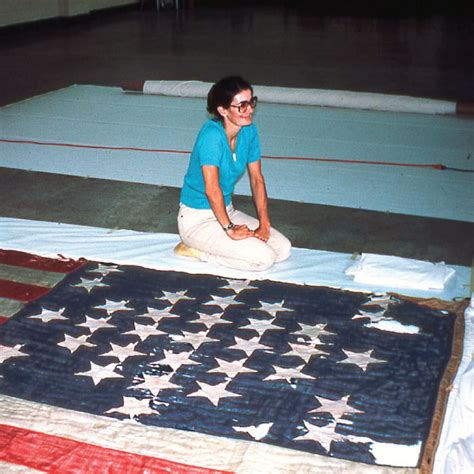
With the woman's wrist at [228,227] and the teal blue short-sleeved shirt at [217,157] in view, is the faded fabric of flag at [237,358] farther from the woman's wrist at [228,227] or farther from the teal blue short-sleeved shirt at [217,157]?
the teal blue short-sleeved shirt at [217,157]

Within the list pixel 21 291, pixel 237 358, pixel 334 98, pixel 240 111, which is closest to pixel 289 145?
pixel 334 98

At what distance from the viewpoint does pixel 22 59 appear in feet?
31.0

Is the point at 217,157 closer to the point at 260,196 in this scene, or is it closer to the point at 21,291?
the point at 260,196

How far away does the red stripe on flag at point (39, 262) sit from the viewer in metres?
3.42

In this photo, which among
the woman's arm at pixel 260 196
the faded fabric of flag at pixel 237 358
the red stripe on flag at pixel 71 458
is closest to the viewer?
the red stripe on flag at pixel 71 458

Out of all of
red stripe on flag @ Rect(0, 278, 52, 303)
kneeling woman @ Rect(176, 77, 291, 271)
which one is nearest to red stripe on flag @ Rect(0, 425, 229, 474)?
red stripe on flag @ Rect(0, 278, 52, 303)

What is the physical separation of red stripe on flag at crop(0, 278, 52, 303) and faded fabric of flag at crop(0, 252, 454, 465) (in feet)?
→ 0.20

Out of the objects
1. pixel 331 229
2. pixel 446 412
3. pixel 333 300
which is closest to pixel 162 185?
pixel 331 229

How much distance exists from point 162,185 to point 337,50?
6.70 m

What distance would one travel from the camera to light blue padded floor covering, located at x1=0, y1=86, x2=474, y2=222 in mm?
4625

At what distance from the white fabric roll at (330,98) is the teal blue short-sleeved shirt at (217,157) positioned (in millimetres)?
3403

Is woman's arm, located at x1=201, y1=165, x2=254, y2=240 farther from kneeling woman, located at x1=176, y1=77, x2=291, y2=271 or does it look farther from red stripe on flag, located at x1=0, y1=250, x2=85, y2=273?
red stripe on flag, located at x1=0, y1=250, x2=85, y2=273

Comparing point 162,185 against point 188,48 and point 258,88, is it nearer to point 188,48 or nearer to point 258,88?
point 258,88

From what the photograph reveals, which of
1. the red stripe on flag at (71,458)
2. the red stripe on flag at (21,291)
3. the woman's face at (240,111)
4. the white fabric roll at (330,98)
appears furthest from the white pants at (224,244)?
the white fabric roll at (330,98)
